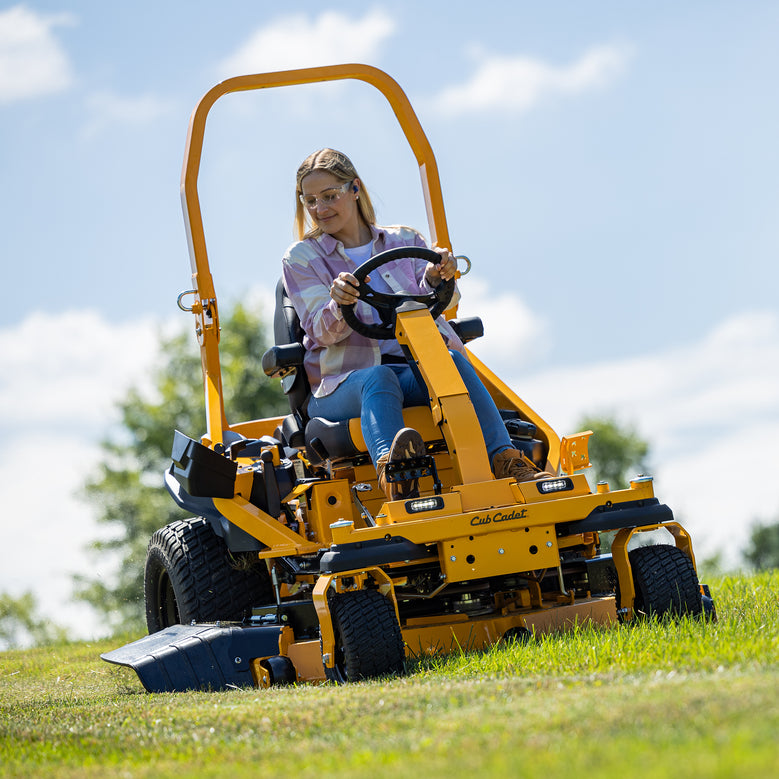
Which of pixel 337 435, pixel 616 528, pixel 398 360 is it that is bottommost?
pixel 616 528

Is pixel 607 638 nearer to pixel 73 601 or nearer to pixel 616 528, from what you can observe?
pixel 616 528

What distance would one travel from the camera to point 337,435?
14.9 ft

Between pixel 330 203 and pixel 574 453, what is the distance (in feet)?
5.22

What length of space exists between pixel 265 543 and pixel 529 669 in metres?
1.58

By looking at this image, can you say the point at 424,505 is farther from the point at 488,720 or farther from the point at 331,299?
the point at 488,720

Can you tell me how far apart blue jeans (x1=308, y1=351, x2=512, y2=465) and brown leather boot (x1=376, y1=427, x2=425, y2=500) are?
170 mm

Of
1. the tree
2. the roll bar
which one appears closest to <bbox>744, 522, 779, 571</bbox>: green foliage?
the tree

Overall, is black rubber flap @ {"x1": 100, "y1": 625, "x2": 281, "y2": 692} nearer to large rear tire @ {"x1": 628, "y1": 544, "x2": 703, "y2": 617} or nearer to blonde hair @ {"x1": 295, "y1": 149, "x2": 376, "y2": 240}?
large rear tire @ {"x1": 628, "y1": 544, "x2": 703, "y2": 617}

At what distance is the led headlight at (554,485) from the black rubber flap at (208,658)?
1.18m

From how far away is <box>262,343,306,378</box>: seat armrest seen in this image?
16.1 feet

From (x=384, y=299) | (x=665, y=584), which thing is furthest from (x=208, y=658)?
(x=665, y=584)

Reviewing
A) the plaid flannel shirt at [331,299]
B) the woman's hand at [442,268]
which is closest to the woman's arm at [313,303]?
the plaid flannel shirt at [331,299]

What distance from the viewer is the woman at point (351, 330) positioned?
4.22 metres

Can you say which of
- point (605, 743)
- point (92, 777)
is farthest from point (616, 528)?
point (92, 777)
